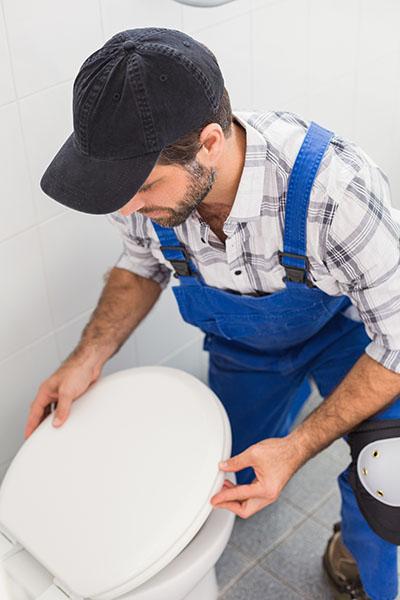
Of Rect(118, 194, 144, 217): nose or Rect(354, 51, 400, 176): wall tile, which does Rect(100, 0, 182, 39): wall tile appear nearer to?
Rect(118, 194, 144, 217): nose

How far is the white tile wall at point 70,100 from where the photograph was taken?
1440 mm

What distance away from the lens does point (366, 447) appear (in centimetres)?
142

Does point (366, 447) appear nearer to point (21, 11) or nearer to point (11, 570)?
point (11, 570)

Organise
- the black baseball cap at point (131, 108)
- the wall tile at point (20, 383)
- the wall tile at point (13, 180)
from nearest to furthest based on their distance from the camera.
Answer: the black baseball cap at point (131, 108) < the wall tile at point (13, 180) < the wall tile at point (20, 383)

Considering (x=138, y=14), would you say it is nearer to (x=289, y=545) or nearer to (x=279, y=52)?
(x=279, y=52)

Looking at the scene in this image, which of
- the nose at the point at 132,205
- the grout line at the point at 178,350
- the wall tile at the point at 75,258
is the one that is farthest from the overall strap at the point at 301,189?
the grout line at the point at 178,350

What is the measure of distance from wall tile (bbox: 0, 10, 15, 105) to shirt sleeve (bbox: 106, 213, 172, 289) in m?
0.25

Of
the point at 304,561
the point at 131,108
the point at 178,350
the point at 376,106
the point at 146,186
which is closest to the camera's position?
the point at 131,108

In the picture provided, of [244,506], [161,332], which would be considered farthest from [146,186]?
[161,332]

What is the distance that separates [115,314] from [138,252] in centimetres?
11

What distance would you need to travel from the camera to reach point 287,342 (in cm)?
160

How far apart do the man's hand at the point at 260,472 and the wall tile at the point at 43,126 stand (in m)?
0.55

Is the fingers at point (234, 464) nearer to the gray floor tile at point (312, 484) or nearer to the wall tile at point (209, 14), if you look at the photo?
the gray floor tile at point (312, 484)

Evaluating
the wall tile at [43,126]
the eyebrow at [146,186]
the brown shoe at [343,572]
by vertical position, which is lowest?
the brown shoe at [343,572]
